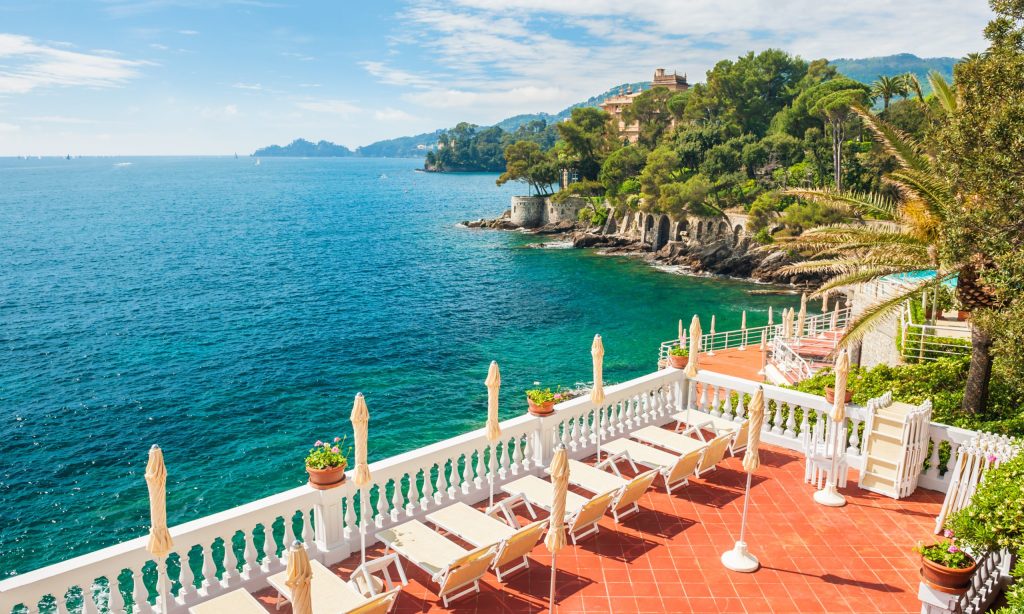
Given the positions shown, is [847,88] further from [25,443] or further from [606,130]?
[25,443]

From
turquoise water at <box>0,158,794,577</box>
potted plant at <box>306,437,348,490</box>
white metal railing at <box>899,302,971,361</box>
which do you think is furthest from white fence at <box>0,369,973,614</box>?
turquoise water at <box>0,158,794,577</box>

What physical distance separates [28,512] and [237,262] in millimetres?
50691

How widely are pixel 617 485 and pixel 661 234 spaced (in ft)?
210

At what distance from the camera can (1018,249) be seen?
31.7 feet

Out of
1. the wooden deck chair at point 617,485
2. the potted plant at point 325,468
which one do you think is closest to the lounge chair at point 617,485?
the wooden deck chair at point 617,485

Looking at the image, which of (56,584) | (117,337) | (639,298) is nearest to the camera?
(56,584)

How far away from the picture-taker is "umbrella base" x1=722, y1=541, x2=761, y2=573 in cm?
856

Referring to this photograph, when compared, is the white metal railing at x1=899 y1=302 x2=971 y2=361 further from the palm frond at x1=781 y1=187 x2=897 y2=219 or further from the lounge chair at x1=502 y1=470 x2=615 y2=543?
the lounge chair at x1=502 y1=470 x2=615 y2=543

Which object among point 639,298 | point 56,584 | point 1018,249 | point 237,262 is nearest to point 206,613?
point 56,584

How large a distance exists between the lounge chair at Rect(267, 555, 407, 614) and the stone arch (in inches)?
2601

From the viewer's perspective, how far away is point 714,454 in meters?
11.1

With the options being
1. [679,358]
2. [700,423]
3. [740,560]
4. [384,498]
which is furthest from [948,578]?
[679,358]

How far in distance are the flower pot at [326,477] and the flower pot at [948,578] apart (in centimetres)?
656

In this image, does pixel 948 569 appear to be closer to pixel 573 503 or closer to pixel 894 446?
pixel 573 503
